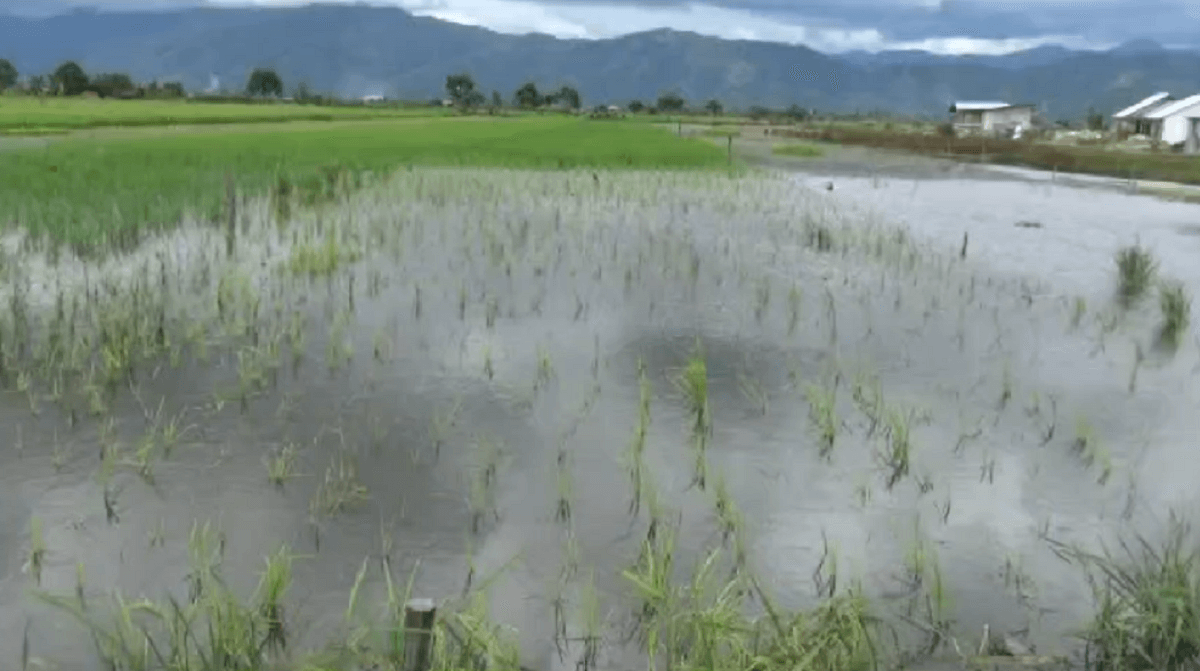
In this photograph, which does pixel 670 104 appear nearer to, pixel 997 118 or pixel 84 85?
pixel 997 118

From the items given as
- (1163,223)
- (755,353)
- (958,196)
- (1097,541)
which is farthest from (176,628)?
(958,196)

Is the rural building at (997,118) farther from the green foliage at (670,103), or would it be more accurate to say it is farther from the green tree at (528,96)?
the green tree at (528,96)

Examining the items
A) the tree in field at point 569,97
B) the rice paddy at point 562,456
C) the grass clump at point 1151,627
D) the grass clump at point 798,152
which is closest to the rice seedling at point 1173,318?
the rice paddy at point 562,456

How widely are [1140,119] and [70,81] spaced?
66.8m

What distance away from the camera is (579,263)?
12.7 m

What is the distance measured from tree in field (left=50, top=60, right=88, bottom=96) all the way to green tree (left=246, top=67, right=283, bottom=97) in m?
25.6

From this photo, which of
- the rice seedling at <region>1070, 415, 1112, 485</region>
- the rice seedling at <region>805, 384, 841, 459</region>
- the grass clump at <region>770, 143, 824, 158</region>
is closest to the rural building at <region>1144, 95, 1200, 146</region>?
the grass clump at <region>770, 143, 824, 158</region>

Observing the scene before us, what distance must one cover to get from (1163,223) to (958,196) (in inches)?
244

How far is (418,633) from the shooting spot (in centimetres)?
326

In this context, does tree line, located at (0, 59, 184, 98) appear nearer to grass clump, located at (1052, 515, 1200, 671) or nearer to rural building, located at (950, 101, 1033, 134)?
rural building, located at (950, 101, 1033, 134)

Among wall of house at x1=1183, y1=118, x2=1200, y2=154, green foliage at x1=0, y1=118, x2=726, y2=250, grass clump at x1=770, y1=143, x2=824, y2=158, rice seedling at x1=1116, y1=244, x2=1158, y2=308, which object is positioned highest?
wall of house at x1=1183, y1=118, x2=1200, y2=154

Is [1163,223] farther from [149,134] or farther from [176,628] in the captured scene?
[149,134]

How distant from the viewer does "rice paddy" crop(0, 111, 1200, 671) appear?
13.2 ft

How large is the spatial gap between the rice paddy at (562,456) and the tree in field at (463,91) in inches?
3481
